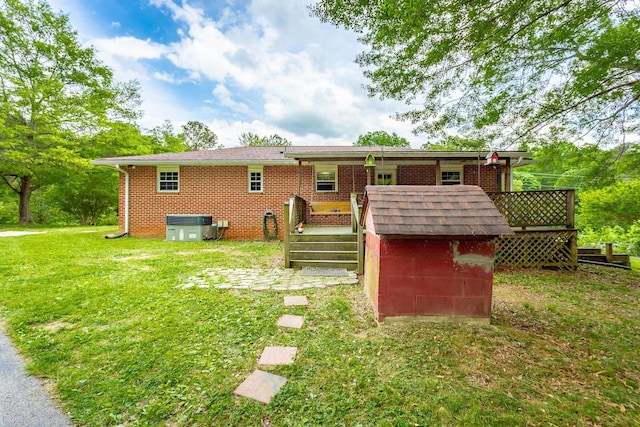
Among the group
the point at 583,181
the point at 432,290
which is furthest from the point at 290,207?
the point at 583,181

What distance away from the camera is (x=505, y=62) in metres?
5.12

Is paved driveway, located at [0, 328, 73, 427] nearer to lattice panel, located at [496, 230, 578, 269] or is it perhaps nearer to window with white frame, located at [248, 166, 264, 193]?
lattice panel, located at [496, 230, 578, 269]

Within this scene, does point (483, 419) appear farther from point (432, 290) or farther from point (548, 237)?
point (548, 237)

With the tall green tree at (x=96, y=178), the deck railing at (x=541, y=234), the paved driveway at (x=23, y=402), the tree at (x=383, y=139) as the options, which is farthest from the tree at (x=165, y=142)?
the deck railing at (x=541, y=234)

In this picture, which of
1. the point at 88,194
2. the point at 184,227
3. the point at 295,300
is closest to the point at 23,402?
the point at 295,300

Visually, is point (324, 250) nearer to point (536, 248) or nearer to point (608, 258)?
point (536, 248)

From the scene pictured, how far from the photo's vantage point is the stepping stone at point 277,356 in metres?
2.58

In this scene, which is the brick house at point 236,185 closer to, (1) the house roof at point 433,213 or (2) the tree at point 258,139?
(1) the house roof at point 433,213

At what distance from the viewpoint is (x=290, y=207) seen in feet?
21.3

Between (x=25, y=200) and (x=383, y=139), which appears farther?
(x=383, y=139)

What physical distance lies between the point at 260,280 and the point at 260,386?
10.0 ft

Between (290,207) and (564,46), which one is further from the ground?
(564,46)

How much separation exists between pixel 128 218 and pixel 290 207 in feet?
27.1

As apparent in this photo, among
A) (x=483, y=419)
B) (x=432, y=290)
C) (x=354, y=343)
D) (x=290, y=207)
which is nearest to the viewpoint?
(x=483, y=419)
